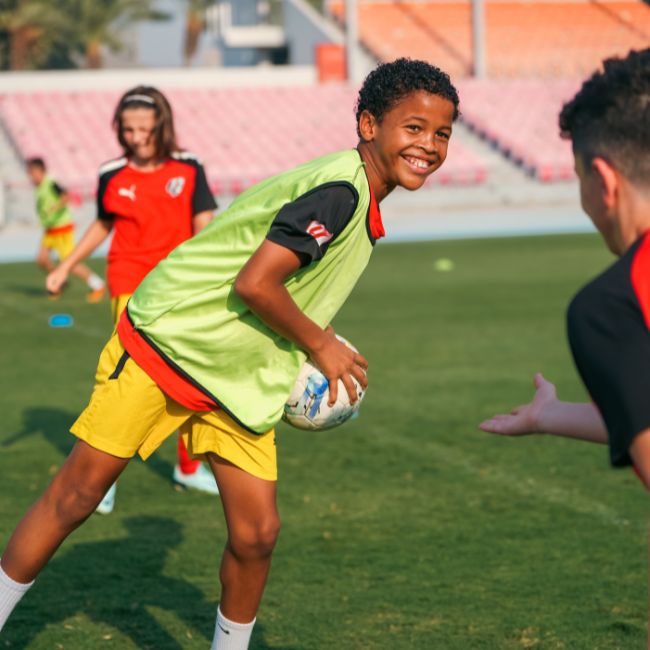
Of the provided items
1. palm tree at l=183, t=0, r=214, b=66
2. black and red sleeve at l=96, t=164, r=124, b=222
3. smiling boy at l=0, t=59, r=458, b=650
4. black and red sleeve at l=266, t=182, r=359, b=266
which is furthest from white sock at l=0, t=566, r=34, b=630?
palm tree at l=183, t=0, r=214, b=66

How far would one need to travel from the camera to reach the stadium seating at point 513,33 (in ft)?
142

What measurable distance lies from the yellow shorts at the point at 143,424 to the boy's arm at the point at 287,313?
29cm

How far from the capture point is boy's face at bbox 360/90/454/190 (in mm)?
3576

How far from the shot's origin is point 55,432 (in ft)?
26.2

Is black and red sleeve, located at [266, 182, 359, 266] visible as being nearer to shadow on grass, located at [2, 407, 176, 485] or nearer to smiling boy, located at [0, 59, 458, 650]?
smiling boy, located at [0, 59, 458, 650]

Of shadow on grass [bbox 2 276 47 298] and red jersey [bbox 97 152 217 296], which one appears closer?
red jersey [bbox 97 152 217 296]

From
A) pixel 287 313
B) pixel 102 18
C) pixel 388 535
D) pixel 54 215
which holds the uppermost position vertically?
pixel 287 313

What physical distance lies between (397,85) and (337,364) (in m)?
0.81

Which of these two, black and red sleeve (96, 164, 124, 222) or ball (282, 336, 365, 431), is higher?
ball (282, 336, 365, 431)

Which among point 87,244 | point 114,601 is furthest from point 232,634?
point 87,244

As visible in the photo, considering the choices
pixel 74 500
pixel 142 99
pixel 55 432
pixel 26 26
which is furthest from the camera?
pixel 26 26

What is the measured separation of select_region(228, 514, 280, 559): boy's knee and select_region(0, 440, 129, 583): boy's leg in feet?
1.37

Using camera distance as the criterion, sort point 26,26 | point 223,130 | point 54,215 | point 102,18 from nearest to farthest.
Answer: point 54,215, point 223,130, point 26,26, point 102,18

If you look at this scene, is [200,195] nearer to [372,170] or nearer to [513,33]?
[372,170]
